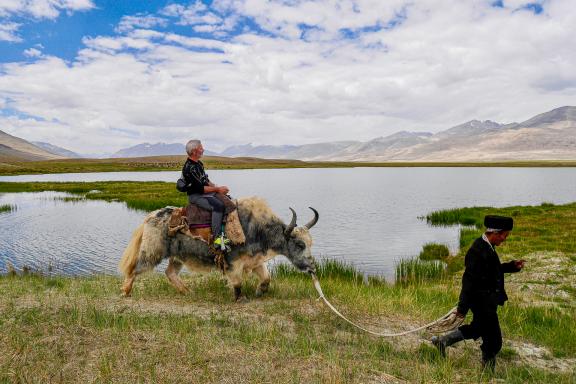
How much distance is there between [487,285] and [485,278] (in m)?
0.10

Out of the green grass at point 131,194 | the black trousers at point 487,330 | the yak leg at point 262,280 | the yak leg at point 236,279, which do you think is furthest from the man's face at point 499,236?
the green grass at point 131,194

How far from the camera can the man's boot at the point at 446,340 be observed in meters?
6.54

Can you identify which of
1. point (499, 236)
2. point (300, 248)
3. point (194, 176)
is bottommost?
point (300, 248)

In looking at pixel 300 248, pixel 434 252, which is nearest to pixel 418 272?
pixel 434 252

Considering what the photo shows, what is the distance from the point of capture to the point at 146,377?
223 inches

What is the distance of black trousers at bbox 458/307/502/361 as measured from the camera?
6.21 m

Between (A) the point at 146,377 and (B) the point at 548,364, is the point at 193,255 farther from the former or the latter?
(B) the point at 548,364

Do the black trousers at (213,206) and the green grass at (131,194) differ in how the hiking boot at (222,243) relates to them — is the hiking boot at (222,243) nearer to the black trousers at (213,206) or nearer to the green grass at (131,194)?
the black trousers at (213,206)

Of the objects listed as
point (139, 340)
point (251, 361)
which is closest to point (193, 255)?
point (139, 340)

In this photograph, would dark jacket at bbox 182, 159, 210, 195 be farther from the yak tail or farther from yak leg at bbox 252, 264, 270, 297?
yak leg at bbox 252, 264, 270, 297

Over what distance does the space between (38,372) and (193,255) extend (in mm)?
4594

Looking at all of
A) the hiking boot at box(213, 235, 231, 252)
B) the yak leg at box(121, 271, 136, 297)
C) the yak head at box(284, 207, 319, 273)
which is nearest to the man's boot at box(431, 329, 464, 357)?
the yak head at box(284, 207, 319, 273)

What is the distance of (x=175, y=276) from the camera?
10586 millimetres

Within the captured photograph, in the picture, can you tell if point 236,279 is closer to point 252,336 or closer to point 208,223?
point 208,223
